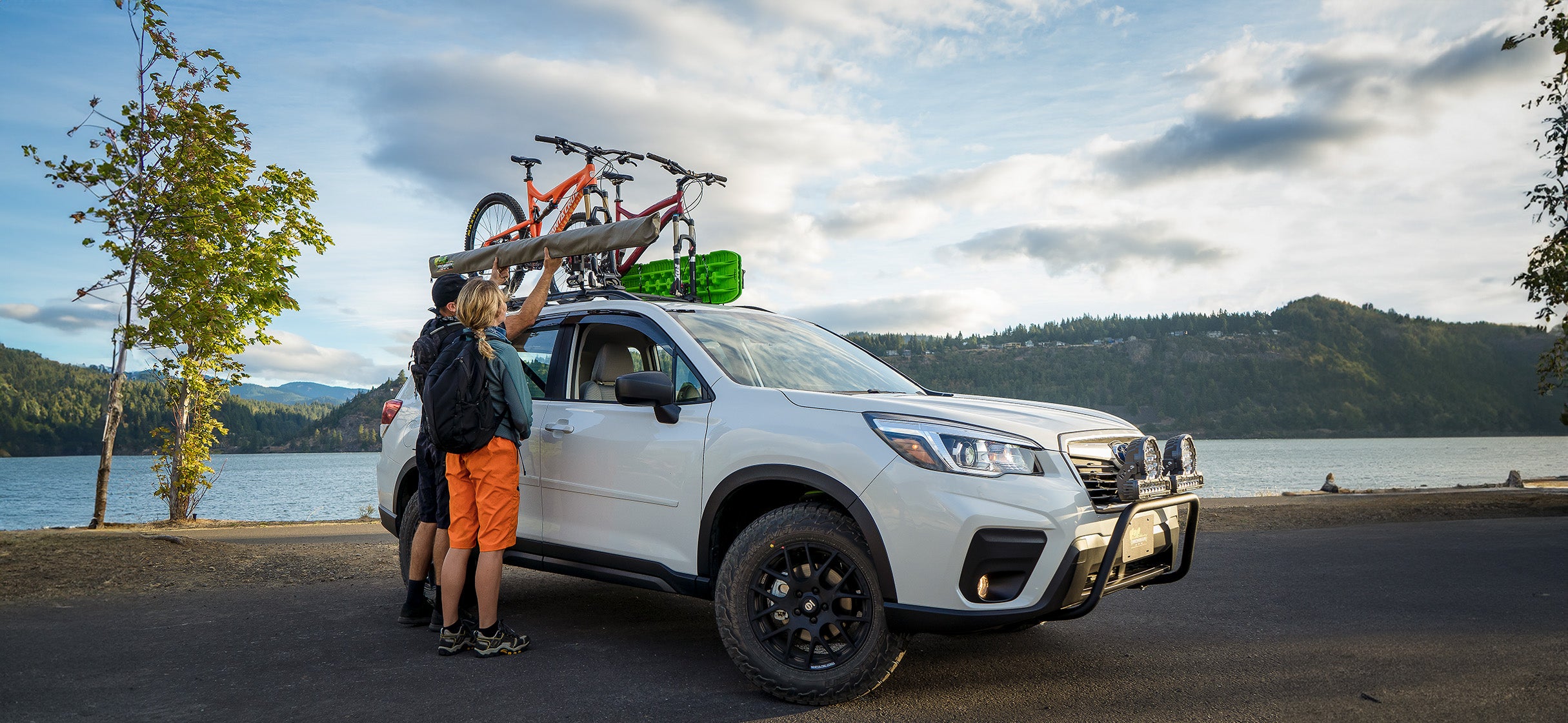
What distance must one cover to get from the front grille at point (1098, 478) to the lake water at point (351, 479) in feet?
50.0

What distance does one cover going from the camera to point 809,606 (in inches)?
151

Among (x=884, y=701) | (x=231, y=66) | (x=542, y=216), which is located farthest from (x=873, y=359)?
(x=231, y=66)

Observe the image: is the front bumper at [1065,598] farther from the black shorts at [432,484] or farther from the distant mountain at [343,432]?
the distant mountain at [343,432]

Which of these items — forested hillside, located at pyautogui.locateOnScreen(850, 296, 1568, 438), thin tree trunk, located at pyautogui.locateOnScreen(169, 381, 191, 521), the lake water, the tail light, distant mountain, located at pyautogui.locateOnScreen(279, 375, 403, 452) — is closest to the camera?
the tail light

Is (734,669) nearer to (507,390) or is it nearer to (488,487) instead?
(488,487)

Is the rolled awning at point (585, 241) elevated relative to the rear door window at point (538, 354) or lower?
elevated

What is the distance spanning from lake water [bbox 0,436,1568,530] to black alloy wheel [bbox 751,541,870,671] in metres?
14.2

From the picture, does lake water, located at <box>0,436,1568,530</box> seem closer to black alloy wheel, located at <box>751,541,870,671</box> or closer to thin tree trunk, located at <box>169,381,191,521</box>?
thin tree trunk, located at <box>169,381,191,521</box>

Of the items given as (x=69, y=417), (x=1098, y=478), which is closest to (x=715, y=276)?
(x=1098, y=478)

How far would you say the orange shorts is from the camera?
458 cm

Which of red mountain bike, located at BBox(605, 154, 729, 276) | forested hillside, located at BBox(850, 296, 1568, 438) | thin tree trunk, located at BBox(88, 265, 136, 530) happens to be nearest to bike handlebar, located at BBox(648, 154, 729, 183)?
red mountain bike, located at BBox(605, 154, 729, 276)

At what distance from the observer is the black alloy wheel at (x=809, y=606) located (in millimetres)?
3783

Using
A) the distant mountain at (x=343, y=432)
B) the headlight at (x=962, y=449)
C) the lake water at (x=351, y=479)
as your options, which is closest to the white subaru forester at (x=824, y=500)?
the headlight at (x=962, y=449)

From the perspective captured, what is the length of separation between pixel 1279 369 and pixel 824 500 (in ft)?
508
